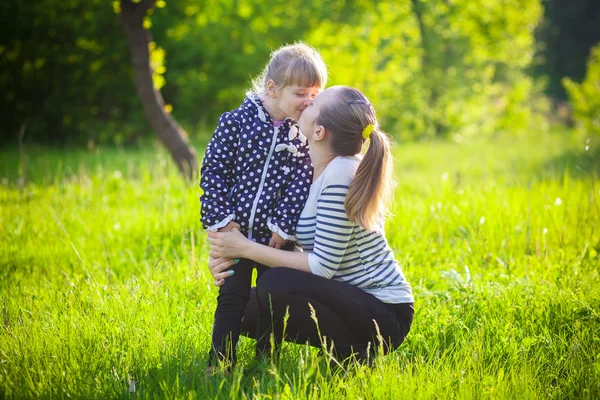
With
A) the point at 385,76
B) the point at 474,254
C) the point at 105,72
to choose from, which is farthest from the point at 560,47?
the point at 474,254

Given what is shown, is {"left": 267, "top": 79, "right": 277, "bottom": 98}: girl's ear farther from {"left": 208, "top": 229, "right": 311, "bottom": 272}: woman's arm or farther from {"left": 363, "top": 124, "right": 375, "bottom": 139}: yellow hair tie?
{"left": 208, "top": 229, "right": 311, "bottom": 272}: woman's arm

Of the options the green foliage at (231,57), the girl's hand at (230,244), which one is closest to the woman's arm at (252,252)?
the girl's hand at (230,244)

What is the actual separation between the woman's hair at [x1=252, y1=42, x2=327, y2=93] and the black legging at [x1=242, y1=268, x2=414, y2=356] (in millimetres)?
918

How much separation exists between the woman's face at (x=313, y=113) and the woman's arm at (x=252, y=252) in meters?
0.57

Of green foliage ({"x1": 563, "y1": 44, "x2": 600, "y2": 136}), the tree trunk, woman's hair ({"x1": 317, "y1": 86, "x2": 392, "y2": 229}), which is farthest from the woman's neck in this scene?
green foliage ({"x1": 563, "y1": 44, "x2": 600, "y2": 136})

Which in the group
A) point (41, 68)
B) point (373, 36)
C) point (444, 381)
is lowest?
point (444, 381)

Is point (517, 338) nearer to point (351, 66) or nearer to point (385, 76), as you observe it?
point (351, 66)

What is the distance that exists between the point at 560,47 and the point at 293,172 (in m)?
36.1

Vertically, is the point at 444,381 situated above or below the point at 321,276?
below

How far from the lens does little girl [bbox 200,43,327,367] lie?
267cm

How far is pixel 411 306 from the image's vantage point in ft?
8.71

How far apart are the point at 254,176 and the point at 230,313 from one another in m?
0.67

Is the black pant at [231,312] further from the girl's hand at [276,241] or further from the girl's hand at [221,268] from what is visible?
the girl's hand at [276,241]

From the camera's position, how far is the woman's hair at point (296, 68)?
268 centimetres
